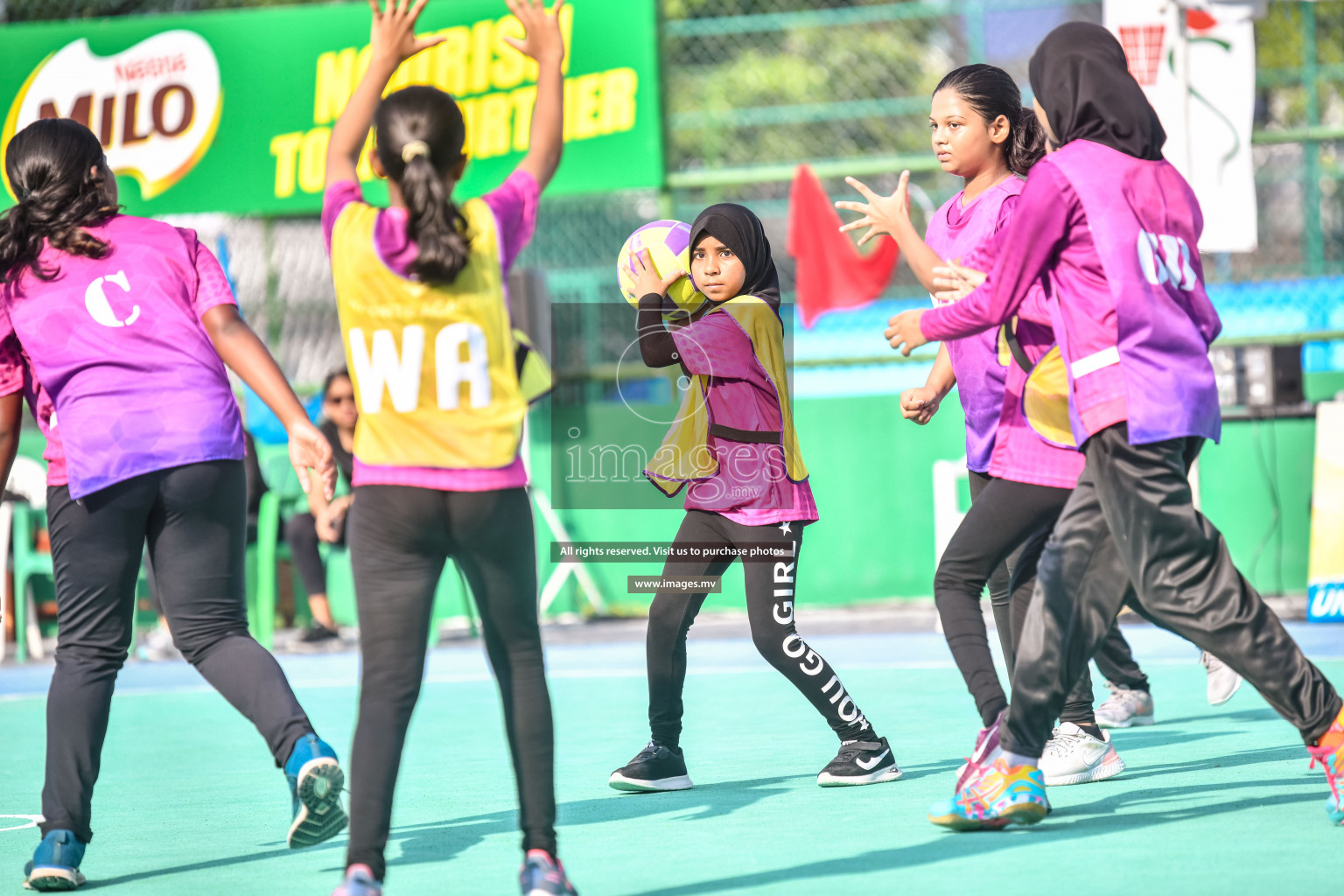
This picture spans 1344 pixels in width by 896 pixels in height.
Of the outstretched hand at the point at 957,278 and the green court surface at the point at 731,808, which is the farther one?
the outstretched hand at the point at 957,278

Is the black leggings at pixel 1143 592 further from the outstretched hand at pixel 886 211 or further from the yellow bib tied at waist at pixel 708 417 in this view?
the yellow bib tied at waist at pixel 708 417

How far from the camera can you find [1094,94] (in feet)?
13.8

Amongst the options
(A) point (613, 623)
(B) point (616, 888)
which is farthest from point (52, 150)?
(A) point (613, 623)

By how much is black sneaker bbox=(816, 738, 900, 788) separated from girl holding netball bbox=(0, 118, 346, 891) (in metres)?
1.69

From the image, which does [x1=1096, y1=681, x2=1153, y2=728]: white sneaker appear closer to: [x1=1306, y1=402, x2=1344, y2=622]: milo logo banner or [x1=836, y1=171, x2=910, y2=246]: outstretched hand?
[x1=836, y1=171, x2=910, y2=246]: outstretched hand

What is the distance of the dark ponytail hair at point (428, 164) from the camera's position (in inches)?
135

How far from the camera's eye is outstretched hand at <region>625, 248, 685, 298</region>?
18.4 feet

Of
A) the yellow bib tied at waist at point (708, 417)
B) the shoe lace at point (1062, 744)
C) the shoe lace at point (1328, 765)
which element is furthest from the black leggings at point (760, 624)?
the shoe lace at point (1328, 765)

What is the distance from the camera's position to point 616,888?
13.0 ft

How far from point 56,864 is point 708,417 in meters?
2.37

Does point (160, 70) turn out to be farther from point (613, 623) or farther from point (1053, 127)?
point (1053, 127)

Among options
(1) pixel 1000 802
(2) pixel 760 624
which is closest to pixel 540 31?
(2) pixel 760 624

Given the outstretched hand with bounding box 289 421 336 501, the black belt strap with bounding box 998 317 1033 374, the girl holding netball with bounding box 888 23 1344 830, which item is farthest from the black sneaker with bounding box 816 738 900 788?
the outstretched hand with bounding box 289 421 336 501

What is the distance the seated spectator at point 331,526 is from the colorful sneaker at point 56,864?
240 inches
